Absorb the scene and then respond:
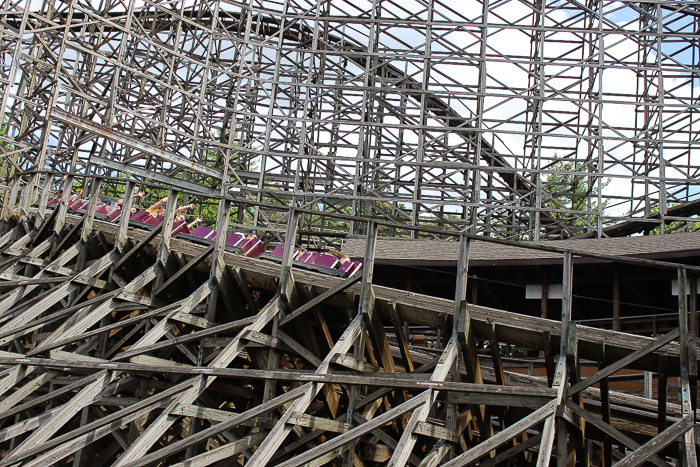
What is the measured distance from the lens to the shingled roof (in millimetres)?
12797

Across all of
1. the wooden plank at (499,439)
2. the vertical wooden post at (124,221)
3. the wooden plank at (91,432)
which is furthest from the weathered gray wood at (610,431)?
the vertical wooden post at (124,221)

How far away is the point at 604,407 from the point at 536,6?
1407 centimetres

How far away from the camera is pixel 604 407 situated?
26.2 feet

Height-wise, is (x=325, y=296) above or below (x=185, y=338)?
above

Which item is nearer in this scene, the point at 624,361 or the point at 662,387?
the point at 624,361

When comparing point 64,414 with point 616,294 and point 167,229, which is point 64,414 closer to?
point 167,229

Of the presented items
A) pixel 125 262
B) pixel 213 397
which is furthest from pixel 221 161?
pixel 213 397

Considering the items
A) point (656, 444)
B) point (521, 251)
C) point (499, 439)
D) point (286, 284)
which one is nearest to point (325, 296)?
point (286, 284)

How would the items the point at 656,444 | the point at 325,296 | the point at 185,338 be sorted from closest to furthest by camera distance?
the point at 656,444
the point at 325,296
the point at 185,338

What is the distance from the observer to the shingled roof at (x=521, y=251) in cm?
1280

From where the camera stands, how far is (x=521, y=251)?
13891 millimetres

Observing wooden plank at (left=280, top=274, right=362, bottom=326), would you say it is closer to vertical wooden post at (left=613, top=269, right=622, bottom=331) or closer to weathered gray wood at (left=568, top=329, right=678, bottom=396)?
weathered gray wood at (left=568, top=329, right=678, bottom=396)

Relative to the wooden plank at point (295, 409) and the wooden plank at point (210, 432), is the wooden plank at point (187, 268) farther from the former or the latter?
the wooden plank at point (210, 432)

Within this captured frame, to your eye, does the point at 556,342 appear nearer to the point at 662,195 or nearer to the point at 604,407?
the point at 604,407
